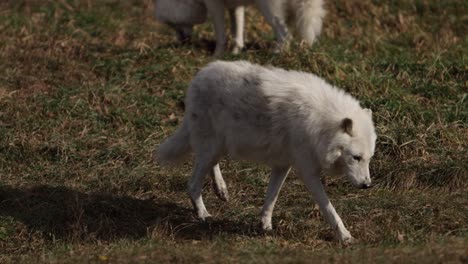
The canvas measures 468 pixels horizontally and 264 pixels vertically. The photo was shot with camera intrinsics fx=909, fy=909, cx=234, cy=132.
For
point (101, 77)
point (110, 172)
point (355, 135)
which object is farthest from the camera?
point (101, 77)

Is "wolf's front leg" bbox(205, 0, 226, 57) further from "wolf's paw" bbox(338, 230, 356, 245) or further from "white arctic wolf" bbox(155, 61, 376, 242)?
"wolf's paw" bbox(338, 230, 356, 245)

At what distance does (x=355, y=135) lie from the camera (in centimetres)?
712

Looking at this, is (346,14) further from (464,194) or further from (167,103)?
(464,194)

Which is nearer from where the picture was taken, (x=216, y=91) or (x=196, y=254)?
(x=196, y=254)

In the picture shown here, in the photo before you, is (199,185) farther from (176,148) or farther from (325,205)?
(325,205)

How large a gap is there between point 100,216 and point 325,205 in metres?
2.20

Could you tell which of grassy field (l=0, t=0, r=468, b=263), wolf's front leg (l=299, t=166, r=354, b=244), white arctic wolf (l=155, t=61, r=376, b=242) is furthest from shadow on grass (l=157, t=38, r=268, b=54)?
wolf's front leg (l=299, t=166, r=354, b=244)

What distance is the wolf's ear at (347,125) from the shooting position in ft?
23.0

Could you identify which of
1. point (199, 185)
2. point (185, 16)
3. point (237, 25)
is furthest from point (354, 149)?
point (185, 16)

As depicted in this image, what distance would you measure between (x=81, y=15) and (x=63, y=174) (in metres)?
5.09

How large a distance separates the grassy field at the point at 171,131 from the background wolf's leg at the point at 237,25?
9.2 inches

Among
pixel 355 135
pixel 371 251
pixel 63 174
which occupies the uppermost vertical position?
pixel 355 135

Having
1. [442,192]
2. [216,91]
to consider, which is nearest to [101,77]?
[216,91]

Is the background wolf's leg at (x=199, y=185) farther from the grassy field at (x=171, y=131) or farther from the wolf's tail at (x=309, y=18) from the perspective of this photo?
the wolf's tail at (x=309, y=18)
